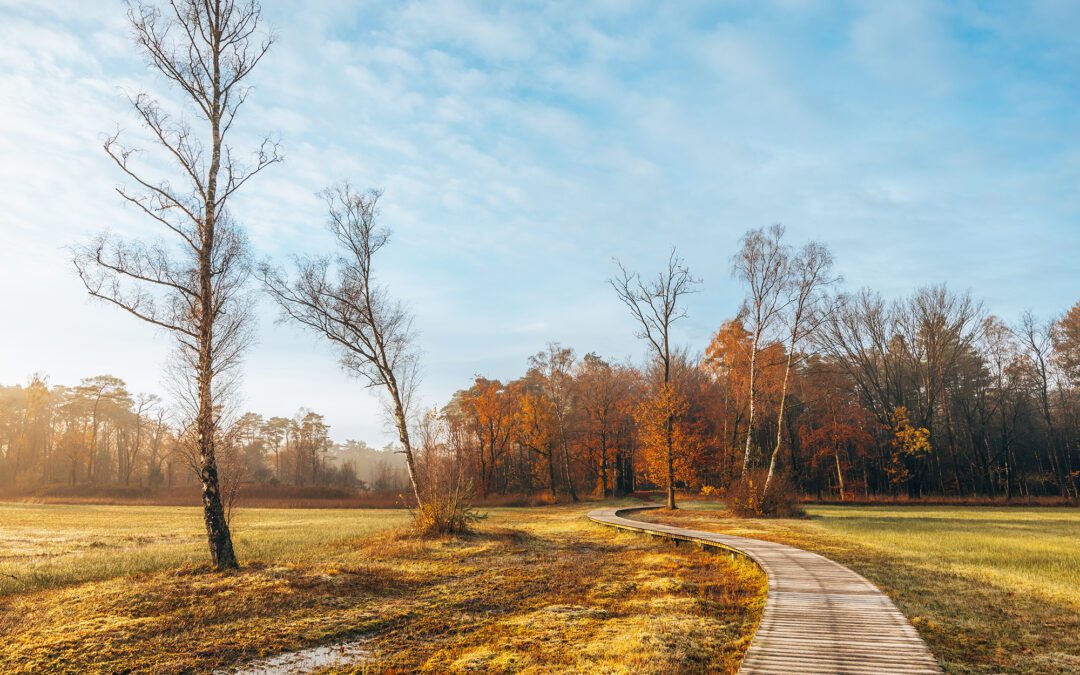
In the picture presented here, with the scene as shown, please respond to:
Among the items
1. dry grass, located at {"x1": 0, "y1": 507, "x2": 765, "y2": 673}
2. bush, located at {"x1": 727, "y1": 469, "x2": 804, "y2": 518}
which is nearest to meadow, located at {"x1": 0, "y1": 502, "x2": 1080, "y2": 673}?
dry grass, located at {"x1": 0, "y1": 507, "x2": 765, "y2": 673}

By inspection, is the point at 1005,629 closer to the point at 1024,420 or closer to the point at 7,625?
the point at 7,625

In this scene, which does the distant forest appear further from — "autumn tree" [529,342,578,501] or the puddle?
the puddle

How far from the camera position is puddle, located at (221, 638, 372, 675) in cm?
609

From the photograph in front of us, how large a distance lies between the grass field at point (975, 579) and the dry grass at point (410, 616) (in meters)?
2.13

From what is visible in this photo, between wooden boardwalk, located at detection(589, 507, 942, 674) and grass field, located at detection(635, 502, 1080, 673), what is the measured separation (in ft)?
1.48

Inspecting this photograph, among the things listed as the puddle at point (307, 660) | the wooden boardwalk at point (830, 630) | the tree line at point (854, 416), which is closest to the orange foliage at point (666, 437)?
the tree line at point (854, 416)

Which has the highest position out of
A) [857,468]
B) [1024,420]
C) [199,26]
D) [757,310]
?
[199,26]

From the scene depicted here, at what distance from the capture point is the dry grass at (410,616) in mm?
6188

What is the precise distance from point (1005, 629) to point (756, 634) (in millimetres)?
3293

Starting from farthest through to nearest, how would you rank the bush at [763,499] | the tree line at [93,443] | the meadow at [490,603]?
the tree line at [93,443], the bush at [763,499], the meadow at [490,603]

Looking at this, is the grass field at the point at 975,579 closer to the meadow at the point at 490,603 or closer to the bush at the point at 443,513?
the meadow at the point at 490,603

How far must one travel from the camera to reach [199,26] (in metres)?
11.8

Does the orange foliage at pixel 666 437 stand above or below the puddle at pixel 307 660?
above

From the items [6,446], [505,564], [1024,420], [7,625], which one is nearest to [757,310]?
[505,564]
